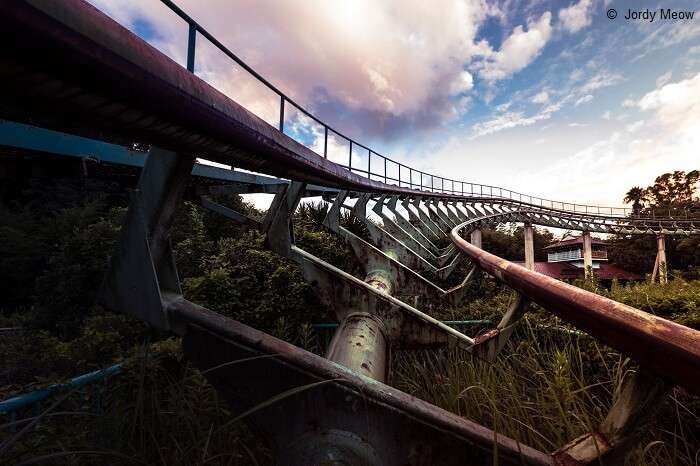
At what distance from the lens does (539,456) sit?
106cm

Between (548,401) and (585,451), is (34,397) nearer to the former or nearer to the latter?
(585,451)

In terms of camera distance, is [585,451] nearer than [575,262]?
Yes

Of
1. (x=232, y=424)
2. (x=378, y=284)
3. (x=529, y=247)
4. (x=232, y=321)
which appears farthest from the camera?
(x=529, y=247)

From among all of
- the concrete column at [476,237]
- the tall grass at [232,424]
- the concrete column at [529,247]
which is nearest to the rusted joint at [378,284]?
the tall grass at [232,424]

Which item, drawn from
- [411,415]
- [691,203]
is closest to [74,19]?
[411,415]

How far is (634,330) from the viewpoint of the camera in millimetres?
630

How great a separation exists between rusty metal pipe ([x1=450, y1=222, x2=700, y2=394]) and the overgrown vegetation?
56 cm

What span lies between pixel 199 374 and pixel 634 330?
2224 millimetres

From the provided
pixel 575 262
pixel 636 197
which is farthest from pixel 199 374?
pixel 636 197

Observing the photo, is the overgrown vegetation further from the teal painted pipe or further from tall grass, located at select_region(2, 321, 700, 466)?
the teal painted pipe

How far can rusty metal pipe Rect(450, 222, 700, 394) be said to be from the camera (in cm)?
55

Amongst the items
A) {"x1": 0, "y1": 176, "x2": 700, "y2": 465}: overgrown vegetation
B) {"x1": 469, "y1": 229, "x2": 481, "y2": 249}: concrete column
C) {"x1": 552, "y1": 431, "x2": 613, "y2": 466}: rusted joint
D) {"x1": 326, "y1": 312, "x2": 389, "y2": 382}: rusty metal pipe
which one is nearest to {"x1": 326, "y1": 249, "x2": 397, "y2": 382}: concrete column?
{"x1": 326, "y1": 312, "x2": 389, "y2": 382}: rusty metal pipe

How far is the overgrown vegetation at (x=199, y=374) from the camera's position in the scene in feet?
4.96

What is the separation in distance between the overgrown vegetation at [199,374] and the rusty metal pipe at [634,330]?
56 centimetres
